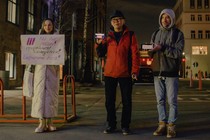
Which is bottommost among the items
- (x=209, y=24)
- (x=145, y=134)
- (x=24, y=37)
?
(x=145, y=134)

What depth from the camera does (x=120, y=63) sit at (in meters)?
6.92

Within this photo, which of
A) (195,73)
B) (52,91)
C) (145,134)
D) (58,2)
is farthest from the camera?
(195,73)

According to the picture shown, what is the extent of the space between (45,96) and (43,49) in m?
1.08

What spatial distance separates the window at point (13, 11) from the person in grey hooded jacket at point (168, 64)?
60.1ft

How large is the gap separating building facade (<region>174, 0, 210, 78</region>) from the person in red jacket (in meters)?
84.8

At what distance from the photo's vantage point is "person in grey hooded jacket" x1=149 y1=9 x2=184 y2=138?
261 inches

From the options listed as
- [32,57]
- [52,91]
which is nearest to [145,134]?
[52,91]

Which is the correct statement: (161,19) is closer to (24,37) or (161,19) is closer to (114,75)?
(114,75)

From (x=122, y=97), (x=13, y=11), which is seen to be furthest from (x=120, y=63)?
(x=13, y=11)

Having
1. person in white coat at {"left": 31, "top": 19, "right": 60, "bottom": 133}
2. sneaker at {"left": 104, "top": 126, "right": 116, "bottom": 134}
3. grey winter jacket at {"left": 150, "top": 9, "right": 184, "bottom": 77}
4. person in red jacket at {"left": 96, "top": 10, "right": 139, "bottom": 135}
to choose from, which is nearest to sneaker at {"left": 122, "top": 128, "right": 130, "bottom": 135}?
person in red jacket at {"left": 96, "top": 10, "right": 139, "bottom": 135}

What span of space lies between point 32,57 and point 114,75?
5.90 ft

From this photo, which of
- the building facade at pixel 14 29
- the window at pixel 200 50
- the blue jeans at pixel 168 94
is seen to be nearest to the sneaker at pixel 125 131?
the blue jeans at pixel 168 94

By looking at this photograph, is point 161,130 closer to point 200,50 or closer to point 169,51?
point 169,51

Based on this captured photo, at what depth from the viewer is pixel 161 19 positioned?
689cm
